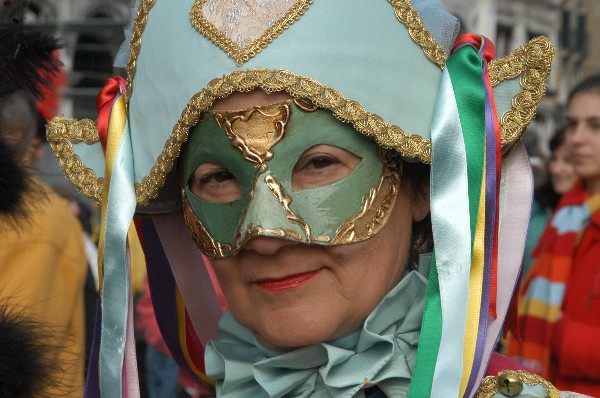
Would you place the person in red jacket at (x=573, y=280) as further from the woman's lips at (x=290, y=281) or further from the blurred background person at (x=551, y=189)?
the woman's lips at (x=290, y=281)

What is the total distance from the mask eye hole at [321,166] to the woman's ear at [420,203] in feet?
0.77

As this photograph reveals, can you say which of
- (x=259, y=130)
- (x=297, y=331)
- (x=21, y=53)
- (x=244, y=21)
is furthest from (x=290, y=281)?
(x=21, y=53)

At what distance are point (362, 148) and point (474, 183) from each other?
0.27m

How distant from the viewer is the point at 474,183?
252 cm

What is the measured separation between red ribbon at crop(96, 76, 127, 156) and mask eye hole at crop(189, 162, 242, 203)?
1.17ft

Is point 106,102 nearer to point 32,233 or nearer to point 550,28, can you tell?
point 32,233

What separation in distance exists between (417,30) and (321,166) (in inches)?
15.2

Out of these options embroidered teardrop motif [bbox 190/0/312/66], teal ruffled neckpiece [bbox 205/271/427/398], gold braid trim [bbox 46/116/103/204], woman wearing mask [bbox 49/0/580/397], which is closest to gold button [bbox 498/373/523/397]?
woman wearing mask [bbox 49/0/580/397]

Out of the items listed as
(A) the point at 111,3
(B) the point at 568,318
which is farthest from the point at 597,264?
(A) the point at 111,3

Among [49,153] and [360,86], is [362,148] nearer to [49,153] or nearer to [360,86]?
[360,86]

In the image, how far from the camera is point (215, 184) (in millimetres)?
2521

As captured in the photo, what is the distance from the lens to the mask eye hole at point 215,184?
8.16 ft

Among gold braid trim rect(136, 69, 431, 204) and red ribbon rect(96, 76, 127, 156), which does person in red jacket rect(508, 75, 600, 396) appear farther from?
red ribbon rect(96, 76, 127, 156)

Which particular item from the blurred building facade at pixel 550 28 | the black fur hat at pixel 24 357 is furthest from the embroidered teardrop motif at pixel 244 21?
the blurred building facade at pixel 550 28
